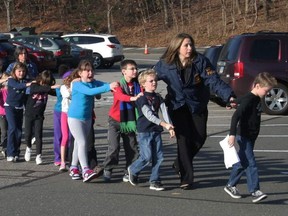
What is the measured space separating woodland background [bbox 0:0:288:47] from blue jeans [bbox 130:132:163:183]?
40191mm

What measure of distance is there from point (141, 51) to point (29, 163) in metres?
37.7

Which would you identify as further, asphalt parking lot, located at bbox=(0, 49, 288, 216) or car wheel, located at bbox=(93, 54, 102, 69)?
car wheel, located at bbox=(93, 54, 102, 69)

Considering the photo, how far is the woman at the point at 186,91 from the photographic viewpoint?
8.64 metres

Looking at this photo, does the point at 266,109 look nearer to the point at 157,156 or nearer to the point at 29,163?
the point at 29,163

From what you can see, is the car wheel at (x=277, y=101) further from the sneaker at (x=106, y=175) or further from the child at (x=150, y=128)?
the child at (x=150, y=128)

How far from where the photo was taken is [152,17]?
58.3 metres

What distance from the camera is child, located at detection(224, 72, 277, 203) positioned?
797 cm

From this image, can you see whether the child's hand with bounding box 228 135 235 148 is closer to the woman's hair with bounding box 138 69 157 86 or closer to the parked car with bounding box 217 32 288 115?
the woman's hair with bounding box 138 69 157 86

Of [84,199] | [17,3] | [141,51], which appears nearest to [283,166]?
[84,199]

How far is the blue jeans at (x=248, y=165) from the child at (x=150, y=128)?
953mm

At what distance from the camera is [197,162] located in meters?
10.8

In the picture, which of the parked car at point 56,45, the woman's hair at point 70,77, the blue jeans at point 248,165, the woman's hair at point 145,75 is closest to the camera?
the blue jeans at point 248,165

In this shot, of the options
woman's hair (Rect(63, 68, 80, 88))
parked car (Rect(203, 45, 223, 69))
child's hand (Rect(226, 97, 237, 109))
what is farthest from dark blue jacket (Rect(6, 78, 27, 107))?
parked car (Rect(203, 45, 223, 69))

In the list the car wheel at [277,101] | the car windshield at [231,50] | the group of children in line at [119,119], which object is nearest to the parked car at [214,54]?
the car windshield at [231,50]
